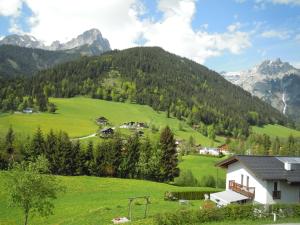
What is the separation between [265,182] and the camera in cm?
4462

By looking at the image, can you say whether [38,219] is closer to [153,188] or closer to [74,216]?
[74,216]

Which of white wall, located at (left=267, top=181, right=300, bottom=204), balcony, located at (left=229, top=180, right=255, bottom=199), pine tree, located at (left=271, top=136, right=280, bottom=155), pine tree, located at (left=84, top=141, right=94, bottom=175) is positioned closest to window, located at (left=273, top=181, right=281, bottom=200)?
white wall, located at (left=267, top=181, right=300, bottom=204)

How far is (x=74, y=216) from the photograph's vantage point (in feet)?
147

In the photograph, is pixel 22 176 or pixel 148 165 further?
pixel 148 165

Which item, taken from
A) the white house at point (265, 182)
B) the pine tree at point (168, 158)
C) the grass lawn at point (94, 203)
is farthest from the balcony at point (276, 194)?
the pine tree at point (168, 158)

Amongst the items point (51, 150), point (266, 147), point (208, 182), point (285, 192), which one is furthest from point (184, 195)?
point (266, 147)

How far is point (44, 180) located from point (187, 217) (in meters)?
15.9

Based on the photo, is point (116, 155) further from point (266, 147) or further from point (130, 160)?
point (266, 147)

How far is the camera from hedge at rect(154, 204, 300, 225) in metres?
29.6

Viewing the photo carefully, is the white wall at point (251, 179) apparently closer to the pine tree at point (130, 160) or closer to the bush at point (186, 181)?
the bush at point (186, 181)

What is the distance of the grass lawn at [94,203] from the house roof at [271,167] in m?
8.52

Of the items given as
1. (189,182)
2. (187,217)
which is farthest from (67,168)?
(187,217)

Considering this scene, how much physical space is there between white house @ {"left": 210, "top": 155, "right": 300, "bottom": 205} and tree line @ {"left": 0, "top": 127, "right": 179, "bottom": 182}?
43718 mm

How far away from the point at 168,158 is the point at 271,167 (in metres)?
48.3
